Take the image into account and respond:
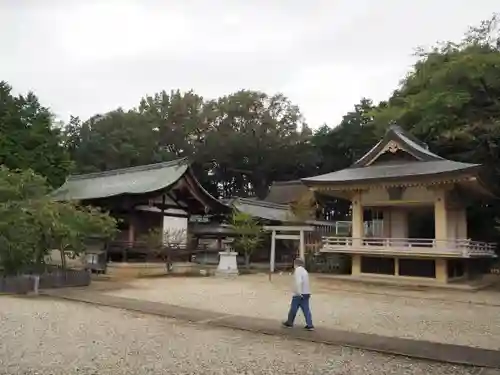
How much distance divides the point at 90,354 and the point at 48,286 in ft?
28.3

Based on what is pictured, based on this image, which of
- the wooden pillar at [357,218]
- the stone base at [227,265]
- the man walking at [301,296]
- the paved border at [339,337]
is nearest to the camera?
the paved border at [339,337]

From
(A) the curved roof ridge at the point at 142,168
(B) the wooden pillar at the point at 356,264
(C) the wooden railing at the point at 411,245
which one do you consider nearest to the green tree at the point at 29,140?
(A) the curved roof ridge at the point at 142,168

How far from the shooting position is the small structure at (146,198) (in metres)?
21.8

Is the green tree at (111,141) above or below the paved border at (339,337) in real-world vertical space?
above

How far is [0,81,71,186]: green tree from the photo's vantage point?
3241 centimetres

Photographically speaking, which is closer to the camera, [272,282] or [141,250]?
[272,282]

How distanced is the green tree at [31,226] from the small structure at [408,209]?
10323 mm

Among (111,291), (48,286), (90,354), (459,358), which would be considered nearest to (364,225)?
(111,291)

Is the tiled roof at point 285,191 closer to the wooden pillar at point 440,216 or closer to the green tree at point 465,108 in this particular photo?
the green tree at point 465,108

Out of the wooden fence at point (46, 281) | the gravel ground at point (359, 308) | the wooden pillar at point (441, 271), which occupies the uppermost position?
the wooden pillar at point (441, 271)

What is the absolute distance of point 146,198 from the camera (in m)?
22.4

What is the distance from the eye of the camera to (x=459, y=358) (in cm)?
671

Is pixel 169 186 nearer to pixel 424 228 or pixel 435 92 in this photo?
pixel 424 228

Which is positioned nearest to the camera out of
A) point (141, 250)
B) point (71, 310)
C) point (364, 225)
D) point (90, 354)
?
point (90, 354)
